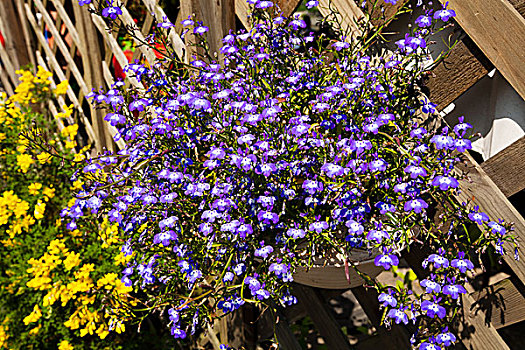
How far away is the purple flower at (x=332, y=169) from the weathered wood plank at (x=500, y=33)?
0.46 meters

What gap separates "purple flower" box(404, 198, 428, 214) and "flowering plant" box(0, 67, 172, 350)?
3.38 feet

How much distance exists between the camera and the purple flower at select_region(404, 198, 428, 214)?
1.10m

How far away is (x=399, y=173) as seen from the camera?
121 cm

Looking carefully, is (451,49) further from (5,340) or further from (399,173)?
(5,340)

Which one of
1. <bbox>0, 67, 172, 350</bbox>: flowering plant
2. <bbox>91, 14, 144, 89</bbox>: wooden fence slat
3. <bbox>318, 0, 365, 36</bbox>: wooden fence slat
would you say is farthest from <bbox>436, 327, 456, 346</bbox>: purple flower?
<bbox>91, 14, 144, 89</bbox>: wooden fence slat

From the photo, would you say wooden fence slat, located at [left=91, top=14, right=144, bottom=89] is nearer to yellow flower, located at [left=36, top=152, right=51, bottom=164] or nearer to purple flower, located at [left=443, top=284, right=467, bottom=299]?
yellow flower, located at [left=36, top=152, right=51, bottom=164]

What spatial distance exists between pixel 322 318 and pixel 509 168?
3.14 feet

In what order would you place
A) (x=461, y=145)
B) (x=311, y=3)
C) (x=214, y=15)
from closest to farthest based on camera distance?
(x=461, y=145), (x=311, y=3), (x=214, y=15)

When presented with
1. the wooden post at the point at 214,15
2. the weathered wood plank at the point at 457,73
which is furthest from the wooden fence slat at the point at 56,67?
the weathered wood plank at the point at 457,73

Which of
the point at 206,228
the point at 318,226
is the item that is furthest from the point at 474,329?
the point at 206,228

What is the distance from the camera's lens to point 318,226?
1.13 m

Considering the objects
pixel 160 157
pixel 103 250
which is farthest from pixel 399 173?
pixel 103 250

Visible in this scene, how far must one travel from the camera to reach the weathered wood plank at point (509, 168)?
46.6 inches

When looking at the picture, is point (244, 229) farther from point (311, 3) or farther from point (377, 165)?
point (311, 3)
